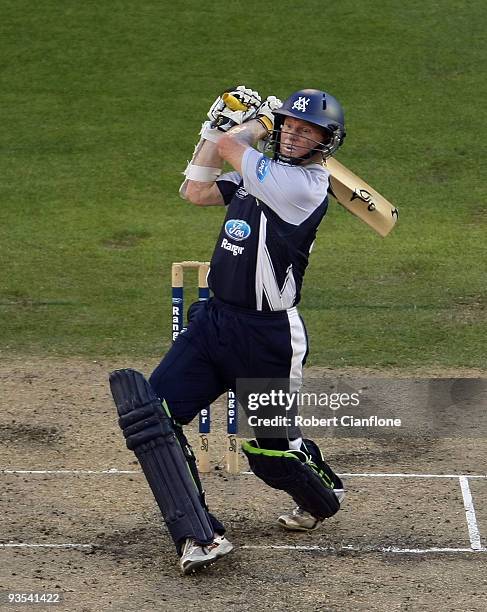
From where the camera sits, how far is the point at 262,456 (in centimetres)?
644

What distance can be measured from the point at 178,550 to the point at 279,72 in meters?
12.5

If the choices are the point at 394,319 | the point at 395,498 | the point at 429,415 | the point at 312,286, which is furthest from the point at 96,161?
the point at 395,498

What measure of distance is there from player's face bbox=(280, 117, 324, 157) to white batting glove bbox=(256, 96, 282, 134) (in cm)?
8

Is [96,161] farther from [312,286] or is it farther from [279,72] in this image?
[312,286]

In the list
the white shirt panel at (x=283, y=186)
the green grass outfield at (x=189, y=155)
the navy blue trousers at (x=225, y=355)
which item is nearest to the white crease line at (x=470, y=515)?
the navy blue trousers at (x=225, y=355)

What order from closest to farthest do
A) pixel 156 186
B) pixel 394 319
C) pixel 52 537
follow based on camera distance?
pixel 52 537, pixel 394 319, pixel 156 186

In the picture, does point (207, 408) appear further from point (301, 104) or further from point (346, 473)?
point (301, 104)

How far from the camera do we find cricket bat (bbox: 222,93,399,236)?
6594 mm

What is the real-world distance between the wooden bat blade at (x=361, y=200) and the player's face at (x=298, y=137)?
40 centimetres

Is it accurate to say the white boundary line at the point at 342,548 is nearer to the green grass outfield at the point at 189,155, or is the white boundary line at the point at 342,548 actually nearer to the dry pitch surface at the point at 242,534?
the dry pitch surface at the point at 242,534

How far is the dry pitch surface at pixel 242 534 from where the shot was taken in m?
5.95

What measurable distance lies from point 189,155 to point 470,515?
9.51 meters

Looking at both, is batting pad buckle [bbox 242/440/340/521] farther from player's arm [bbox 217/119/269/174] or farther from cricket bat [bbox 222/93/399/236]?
player's arm [bbox 217/119/269/174]

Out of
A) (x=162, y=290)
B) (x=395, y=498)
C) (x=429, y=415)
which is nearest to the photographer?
(x=395, y=498)
